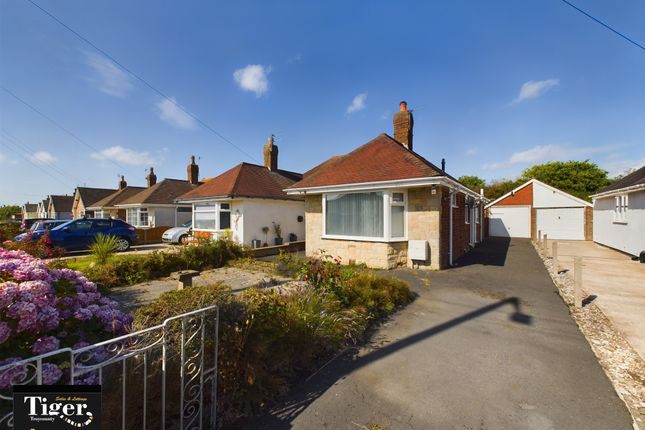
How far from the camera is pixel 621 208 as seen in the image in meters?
14.0

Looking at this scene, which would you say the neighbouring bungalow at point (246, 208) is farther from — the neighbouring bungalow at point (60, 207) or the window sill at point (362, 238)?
the neighbouring bungalow at point (60, 207)

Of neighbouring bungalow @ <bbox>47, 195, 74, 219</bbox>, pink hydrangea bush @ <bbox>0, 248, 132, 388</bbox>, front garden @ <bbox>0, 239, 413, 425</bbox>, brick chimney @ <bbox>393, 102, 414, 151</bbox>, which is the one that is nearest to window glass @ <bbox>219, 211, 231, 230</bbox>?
brick chimney @ <bbox>393, 102, 414, 151</bbox>

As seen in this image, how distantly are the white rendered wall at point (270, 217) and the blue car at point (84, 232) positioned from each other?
634cm

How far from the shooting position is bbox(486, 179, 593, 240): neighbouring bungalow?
66.6 feet

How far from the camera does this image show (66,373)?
209 centimetres

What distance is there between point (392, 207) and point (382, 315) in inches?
194

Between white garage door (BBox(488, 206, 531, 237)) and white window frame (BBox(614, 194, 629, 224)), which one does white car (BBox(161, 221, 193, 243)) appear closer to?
white window frame (BBox(614, 194, 629, 224))

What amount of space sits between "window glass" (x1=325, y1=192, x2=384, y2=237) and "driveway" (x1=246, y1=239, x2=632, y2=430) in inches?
174

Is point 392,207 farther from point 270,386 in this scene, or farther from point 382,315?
point 270,386

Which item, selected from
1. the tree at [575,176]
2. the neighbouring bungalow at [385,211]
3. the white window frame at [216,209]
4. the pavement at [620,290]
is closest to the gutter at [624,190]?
the pavement at [620,290]

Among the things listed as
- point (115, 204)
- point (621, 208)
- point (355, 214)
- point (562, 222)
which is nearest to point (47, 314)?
point (355, 214)

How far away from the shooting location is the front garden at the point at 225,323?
2180 millimetres

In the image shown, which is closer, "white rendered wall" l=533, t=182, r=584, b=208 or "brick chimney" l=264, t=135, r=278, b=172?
"brick chimney" l=264, t=135, r=278, b=172

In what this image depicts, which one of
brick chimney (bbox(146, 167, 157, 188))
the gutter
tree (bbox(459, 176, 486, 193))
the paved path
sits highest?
tree (bbox(459, 176, 486, 193))
